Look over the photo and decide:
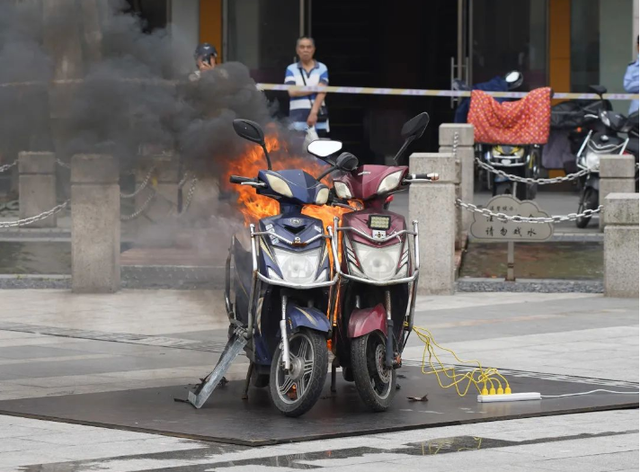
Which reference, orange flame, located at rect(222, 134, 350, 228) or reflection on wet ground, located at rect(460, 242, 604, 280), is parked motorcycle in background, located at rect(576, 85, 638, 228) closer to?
reflection on wet ground, located at rect(460, 242, 604, 280)

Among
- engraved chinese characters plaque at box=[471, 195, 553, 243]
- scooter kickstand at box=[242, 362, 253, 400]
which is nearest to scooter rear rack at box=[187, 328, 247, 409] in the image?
scooter kickstand at box=[242, 362, 253, 400]

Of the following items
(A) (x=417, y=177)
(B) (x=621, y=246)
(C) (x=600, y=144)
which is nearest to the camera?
(A) (x=417, y=177)

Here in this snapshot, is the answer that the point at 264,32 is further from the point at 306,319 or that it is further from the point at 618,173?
the point at 306,319

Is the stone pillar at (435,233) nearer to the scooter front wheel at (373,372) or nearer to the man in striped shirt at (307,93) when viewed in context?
the man in striped shirt at (307,93)

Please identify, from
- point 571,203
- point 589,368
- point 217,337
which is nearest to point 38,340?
point 217,337

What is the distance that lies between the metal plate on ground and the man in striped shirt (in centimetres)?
924

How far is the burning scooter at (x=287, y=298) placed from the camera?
795 centimetres

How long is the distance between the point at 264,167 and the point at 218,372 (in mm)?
1876

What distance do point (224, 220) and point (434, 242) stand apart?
358cm

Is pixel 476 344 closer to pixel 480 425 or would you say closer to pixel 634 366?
pixel 634 366

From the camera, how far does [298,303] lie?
8.23m

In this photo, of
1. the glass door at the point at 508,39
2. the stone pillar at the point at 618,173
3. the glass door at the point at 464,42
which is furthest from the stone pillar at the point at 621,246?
the glass door at the point at 464,42

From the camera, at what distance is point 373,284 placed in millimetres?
8234

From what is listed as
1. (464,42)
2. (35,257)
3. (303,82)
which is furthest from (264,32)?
(35,257)
